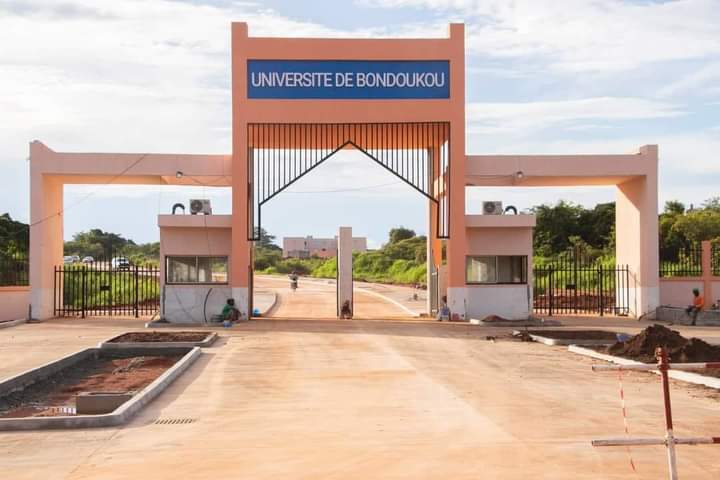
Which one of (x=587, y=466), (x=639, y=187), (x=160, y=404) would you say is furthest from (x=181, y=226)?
(x=587, y=466)

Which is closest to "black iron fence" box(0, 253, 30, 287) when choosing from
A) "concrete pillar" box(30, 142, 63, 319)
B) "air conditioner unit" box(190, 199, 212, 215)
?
"concrete pillar" box(30, 142, 63, 319)

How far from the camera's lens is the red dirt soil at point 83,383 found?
1336 cm

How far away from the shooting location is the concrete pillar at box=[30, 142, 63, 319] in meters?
30.8

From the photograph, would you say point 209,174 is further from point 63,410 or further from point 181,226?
point 63,410

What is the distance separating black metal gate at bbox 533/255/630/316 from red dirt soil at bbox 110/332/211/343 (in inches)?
581

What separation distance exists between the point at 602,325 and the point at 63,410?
773 inches

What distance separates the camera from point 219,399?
1301cm

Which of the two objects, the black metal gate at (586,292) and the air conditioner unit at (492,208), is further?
the black metal gate at (586,292)

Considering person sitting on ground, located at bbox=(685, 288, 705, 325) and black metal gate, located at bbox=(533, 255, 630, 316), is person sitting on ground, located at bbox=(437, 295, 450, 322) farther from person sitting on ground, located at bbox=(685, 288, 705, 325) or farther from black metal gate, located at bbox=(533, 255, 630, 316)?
person sitting on ground, located at bbox=(685, 288, 705, 325)

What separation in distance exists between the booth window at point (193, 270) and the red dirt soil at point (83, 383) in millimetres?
10889

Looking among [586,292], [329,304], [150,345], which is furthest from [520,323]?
[329,304]

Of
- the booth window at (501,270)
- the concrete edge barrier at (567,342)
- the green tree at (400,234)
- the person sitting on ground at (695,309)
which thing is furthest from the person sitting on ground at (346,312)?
the green tree at (400,234)

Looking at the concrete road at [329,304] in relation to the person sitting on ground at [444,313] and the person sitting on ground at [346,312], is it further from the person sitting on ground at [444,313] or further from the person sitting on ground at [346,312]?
the person sitting on ground at [444,313]

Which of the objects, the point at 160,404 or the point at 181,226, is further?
the point at 181,226
